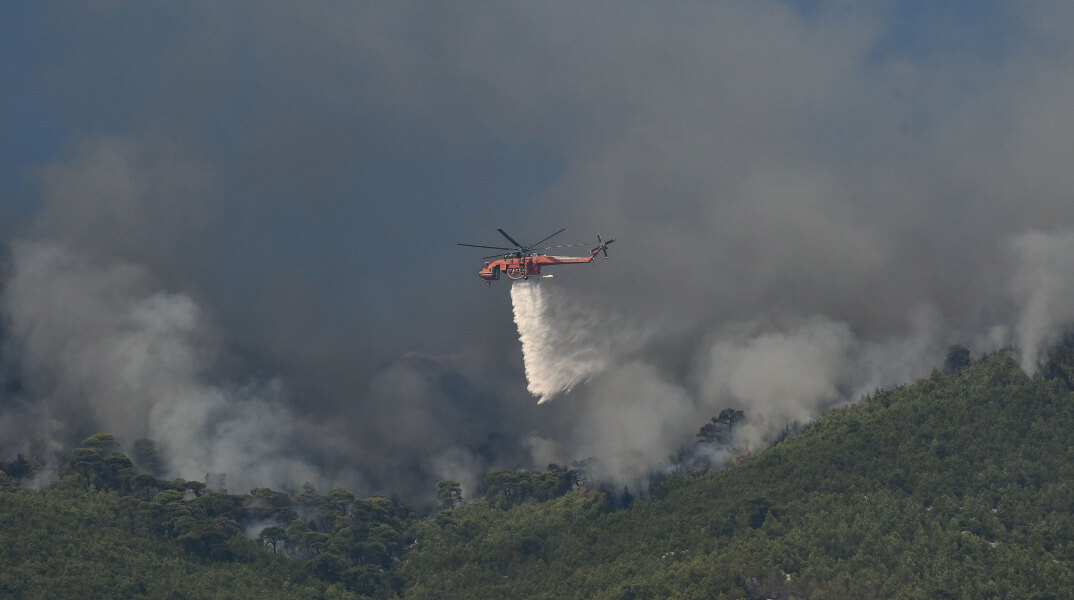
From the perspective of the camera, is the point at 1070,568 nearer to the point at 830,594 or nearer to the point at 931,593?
the point at 931,593

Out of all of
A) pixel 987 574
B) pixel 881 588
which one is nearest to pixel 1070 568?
pixel 987 574

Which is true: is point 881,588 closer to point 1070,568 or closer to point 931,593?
point 931,593

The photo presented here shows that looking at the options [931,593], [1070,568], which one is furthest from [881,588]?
[1070,568]

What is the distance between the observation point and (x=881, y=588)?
655 feet

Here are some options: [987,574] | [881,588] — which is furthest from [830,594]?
[987,574]

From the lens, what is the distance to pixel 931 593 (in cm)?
19662

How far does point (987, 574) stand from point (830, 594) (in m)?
23.2

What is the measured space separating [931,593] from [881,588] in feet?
23.5

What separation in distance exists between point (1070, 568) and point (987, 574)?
1162 centimetres

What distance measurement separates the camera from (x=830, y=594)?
200m

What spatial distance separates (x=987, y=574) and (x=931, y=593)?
32.2 ft

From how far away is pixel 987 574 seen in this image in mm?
199625

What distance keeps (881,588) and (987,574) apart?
51.4 ft
